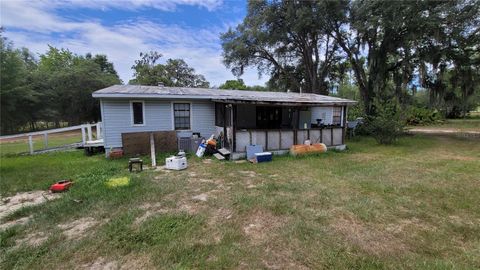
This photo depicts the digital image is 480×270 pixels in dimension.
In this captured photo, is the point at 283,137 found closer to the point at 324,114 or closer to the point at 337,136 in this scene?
the point at 337,136

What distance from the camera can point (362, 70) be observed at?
655 inches

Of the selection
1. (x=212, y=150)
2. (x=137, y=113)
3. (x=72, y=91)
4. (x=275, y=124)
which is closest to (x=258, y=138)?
(x=212, y=150)

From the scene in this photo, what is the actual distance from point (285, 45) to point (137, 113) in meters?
14.8

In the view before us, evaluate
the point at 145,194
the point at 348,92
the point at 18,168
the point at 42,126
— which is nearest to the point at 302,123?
the point at 145,194

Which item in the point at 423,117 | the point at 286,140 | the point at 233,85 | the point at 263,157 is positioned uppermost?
the point at 233,85

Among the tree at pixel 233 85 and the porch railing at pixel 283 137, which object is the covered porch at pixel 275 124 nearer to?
the porch railing at pixel 283 137

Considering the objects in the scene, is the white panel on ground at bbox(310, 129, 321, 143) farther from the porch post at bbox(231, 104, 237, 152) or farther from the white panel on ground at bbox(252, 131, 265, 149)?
the porch post at bbox(231, 104, 237, 152)

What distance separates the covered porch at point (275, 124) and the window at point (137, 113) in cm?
293

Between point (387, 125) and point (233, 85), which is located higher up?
point (233, 85)

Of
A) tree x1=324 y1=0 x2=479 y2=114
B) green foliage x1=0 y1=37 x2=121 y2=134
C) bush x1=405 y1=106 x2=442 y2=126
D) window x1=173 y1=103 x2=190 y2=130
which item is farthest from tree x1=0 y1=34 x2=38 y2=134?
bush x1=405 y1=106 x2=442 y2=126

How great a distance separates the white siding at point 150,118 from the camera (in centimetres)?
837

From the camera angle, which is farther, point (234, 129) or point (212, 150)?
point (212, 150)

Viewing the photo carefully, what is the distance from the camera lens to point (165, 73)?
28.1 metres

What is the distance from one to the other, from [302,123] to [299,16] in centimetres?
836
